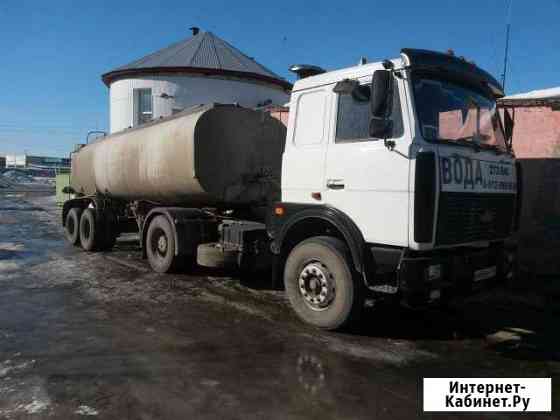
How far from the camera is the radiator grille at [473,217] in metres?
4.81

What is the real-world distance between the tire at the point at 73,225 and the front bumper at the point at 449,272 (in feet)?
31.4

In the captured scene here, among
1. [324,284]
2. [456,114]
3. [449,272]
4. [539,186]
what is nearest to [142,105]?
[539,186]

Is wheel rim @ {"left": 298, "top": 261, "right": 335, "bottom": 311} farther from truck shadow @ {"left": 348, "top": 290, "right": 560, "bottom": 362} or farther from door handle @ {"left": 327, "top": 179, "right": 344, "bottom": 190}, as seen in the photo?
door handle @ {"left": 327, "top": 179, "right": 344, "bottom": 190}

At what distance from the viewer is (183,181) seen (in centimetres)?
787

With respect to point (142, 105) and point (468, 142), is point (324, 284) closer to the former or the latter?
point (468, 142)

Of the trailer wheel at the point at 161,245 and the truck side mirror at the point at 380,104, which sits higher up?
the truck side mirror at the point at 380,104

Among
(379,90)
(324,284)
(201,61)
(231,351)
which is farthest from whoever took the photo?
(201,61)

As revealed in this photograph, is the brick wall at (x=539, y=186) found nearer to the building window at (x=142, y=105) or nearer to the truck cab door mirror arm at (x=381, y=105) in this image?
the truck cab door mirror arm at (x=381, y=105)

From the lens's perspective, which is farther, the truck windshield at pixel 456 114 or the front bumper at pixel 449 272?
the truck windshield at pixel 456 114

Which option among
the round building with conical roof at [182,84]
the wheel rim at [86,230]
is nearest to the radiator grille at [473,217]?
the wheel rim at [86,230]

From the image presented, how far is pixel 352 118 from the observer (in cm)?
534

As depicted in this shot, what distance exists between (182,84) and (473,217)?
18278 millimetres

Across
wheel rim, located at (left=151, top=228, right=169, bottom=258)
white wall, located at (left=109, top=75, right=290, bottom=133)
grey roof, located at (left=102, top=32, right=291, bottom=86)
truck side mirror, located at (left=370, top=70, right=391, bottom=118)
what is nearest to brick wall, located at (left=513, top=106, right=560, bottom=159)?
truck side mirror, located at (left=370, top=70, right=391, bottom=118)

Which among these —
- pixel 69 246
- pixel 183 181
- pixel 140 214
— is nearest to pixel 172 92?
pixel 69 246
